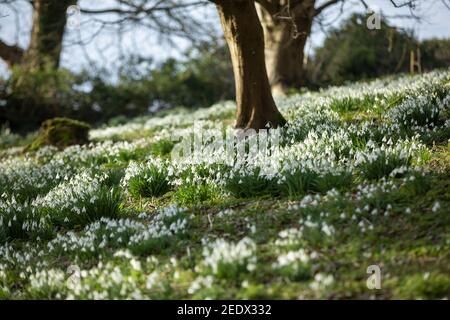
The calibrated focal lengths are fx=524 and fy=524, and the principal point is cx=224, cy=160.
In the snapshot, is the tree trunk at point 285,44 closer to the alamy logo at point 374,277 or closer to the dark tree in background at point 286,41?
the dark tree in background at point 286,41

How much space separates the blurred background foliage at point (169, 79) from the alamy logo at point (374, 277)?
45.8 ft

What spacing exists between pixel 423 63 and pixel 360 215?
17644 mm

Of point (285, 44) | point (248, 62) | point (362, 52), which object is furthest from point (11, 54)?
point (248, 62)

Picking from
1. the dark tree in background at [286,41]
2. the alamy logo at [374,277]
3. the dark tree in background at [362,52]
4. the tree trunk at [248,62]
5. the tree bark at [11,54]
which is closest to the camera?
the alamy logo at [374,277]

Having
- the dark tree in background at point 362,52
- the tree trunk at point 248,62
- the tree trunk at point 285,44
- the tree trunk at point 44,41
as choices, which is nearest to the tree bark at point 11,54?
the tree trunk at point 44,41

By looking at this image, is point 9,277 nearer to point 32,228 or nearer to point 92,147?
point 32,228

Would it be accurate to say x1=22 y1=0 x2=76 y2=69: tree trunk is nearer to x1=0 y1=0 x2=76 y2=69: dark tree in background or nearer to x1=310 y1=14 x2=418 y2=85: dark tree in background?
x1=0 y1=0 x2=76 y2=69: dark tree in background

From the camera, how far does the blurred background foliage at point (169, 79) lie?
2008 centimetres

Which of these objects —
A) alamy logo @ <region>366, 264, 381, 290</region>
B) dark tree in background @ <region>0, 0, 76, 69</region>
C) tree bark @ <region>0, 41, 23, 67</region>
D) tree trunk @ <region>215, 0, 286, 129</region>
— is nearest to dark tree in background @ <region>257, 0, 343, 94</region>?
tree trunk @ <region>215, 0, 286, 129</region>

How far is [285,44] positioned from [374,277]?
1210cm

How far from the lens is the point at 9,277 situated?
5.47 metres

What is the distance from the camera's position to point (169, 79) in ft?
79.2

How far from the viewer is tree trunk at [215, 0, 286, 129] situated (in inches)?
348

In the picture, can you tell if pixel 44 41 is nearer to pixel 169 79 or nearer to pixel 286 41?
pixel 169 79
